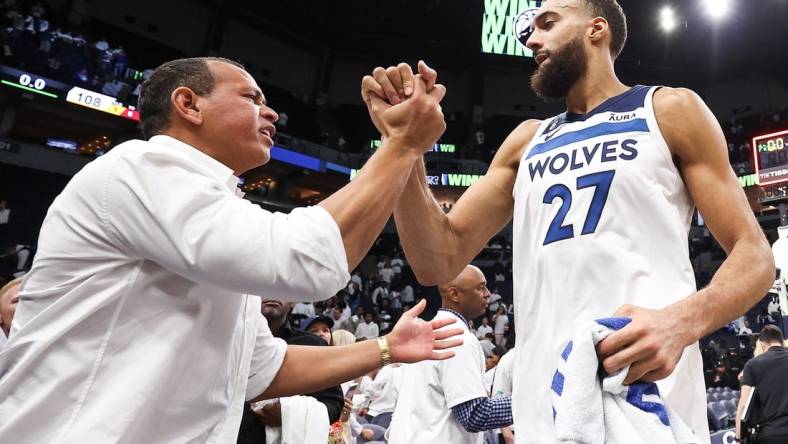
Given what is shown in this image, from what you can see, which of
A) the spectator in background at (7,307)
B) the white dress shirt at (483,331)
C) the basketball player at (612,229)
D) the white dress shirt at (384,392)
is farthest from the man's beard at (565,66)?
the white dress shirt at (483,331)

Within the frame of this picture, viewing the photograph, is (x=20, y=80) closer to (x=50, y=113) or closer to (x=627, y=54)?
(x=50, y=113)

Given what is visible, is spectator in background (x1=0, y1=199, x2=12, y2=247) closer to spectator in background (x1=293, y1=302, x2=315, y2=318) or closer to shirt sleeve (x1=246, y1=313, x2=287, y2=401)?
spectator in background (x1=293, y1=302, x2=315, y2=318)

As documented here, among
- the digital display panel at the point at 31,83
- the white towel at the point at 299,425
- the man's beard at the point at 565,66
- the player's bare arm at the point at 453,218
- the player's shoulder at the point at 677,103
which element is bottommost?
the white towel at the point at 299,425

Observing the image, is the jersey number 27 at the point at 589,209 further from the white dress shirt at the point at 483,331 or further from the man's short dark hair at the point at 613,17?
the white dress shirt at the point at 483,331

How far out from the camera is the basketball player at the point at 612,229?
1413mm

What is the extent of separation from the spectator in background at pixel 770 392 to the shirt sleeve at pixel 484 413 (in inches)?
114

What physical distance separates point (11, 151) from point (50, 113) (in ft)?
6.35

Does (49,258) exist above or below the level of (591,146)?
below

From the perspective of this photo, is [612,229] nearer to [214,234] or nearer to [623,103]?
[623,103]

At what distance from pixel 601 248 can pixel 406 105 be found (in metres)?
0.65

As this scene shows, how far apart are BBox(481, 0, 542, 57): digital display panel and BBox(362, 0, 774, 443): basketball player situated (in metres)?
20.0

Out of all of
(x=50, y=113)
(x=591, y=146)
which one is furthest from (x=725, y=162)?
(x=50, y=113)

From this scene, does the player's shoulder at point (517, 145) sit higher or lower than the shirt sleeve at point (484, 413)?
higher

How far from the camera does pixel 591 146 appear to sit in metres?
1.66
